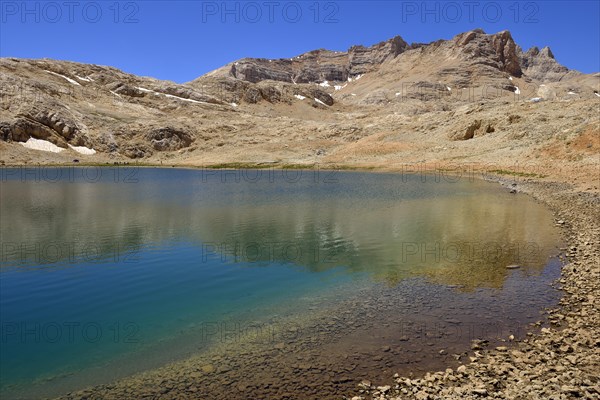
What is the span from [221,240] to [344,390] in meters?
14.8

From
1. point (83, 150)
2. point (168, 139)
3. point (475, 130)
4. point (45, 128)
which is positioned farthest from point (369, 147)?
point (45, 128)

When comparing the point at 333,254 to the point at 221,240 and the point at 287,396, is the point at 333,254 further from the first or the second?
the point at 287,396

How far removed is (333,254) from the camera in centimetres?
1978

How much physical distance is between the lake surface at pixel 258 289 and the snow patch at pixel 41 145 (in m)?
79.3

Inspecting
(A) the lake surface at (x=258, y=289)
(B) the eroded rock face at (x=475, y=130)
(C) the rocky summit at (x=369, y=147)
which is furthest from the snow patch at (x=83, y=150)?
(B) the eroded rock face at (x=475, y=130)

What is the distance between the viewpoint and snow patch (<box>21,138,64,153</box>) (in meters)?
98.1

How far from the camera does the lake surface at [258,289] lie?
10.3 metres

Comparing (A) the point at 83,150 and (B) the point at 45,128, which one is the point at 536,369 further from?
(B) the point at 45,128

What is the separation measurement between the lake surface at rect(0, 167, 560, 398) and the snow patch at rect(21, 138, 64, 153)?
260ft

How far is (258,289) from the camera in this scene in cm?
1501

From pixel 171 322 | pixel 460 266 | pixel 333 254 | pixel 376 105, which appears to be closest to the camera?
pixel 171 322

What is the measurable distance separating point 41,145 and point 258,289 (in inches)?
4084

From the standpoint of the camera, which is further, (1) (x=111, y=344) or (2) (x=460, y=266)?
(2) (x=460, y=266)

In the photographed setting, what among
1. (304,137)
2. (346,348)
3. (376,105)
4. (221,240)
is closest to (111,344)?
(346,348)
